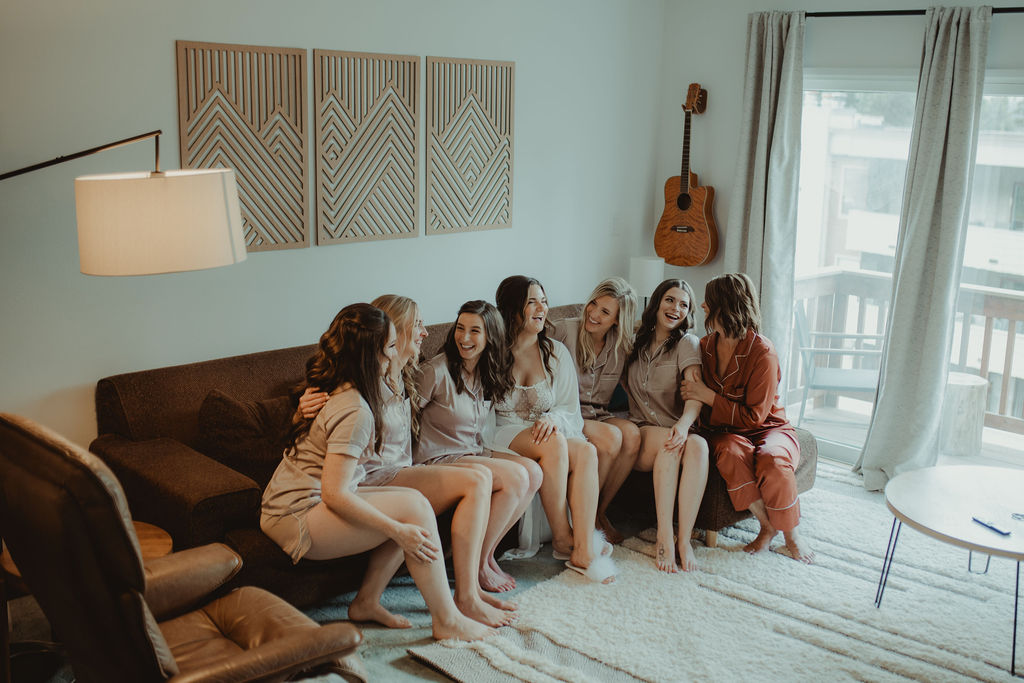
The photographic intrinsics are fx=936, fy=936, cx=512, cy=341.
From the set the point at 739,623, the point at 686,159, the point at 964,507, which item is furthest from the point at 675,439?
the point at 686,159

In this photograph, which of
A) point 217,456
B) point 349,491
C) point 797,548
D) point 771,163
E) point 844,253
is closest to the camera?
point 349,491

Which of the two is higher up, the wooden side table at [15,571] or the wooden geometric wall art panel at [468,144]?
the wooden geometric wall art panel at [468,144]

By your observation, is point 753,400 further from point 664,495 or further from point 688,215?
point 688,215

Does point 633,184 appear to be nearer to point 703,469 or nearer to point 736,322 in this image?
point 736,322

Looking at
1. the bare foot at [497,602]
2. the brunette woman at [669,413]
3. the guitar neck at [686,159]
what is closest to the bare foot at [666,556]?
the brunette woman at [669,413]

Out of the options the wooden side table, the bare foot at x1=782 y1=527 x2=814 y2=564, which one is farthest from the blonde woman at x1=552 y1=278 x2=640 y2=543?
the wooden side table

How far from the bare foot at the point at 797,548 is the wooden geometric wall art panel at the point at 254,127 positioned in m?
2.27

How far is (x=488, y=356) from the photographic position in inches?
140

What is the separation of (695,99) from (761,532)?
2.44 metres

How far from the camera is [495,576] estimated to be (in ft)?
11.1

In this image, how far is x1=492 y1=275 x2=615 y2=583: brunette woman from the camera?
3.56m

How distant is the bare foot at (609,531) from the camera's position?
3.82 metres

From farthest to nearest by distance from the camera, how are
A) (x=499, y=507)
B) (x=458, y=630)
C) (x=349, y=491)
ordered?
(x=499, y=507) < (x=458, y=630) < (x=349, y=491)

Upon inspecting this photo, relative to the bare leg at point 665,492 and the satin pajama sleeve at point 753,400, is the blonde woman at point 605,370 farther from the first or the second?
the satin pajama sleeve at point 753,400
